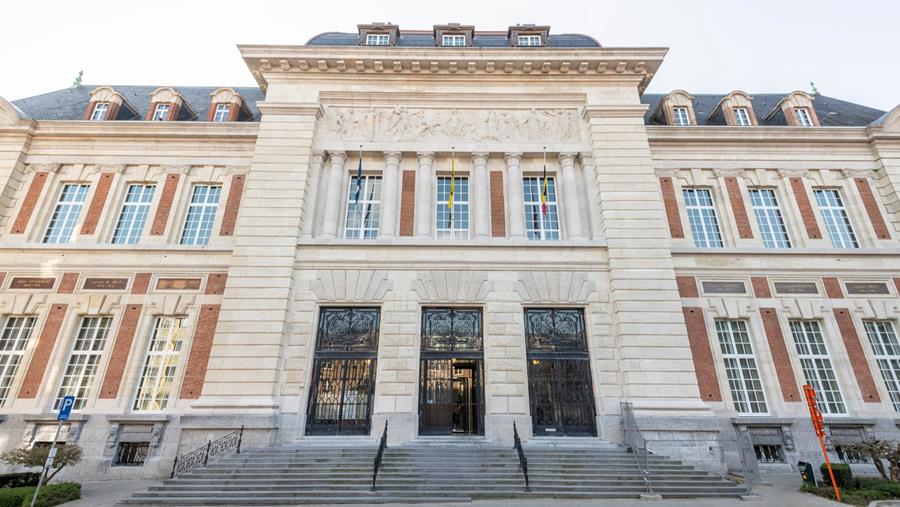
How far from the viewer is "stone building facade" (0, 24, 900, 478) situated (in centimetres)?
1348

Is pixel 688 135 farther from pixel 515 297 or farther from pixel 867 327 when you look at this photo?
pixel 515 297

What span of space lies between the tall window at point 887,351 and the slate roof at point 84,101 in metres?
26.1

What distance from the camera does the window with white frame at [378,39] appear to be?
19.6 m

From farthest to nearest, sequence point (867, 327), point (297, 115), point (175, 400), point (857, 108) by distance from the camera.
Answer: point (857, 108) < point (297, 115) < point (867, 327) < point (175, 400)

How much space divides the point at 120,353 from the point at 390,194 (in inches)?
420

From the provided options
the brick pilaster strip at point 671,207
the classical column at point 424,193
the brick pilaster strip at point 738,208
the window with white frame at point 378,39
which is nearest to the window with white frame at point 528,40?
the window with white frame at point 378,39

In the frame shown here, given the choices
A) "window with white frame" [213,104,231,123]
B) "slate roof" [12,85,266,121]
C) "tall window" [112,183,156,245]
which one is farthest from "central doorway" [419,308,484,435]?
"slate roof" [12,85,266,121]

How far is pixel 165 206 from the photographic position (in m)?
16.7

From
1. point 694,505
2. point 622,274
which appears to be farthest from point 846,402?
point 694,505

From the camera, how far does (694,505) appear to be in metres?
9.19

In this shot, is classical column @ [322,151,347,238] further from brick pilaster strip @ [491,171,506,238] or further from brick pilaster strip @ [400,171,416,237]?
brick pilaster strip @ [491,171,506,238]

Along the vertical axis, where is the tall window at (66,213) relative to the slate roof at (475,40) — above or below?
below

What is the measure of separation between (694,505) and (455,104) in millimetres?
15238

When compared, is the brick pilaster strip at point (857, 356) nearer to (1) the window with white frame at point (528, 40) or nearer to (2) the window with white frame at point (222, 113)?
(1) the window with white frame at point (528, 40)
